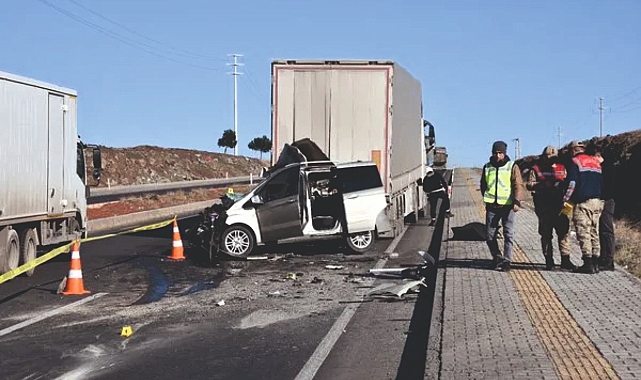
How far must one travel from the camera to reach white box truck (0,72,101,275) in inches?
549

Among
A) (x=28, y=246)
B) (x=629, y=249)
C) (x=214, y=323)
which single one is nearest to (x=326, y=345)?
(x=214, y=323)

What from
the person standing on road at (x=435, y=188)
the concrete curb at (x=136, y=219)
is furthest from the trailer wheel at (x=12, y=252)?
the person standing on road at (x=435, y=188)

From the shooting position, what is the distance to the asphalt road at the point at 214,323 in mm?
8328

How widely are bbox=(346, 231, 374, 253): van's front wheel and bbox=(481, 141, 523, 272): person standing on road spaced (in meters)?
5.12

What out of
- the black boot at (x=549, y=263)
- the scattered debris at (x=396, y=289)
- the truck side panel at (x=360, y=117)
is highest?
the truck side panel at (x=360, y=117)

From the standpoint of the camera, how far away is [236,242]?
17.7 meters

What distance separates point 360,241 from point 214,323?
802 centimetres

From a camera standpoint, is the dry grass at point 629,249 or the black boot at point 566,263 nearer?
the black boot at point 566,263

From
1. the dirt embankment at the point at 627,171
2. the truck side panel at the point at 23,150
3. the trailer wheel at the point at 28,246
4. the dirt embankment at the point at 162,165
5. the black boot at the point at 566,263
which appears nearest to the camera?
the black boot at the point at 566,263

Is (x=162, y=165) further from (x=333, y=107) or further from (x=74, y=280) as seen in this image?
(x=74, y=280)

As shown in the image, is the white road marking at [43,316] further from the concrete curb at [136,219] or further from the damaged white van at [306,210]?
the concrete curb at [136,219]

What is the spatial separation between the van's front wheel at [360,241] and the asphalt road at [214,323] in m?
0.92

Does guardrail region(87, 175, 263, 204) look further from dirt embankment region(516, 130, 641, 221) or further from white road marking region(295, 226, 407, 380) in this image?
white road marking region(295, 226, 407, 380)

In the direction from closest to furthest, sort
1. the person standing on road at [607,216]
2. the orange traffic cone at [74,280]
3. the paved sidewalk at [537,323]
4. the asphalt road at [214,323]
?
the paved sidewalk at [537,323] < the asphalt road at [214,323] < the person standing on road at [607,216] < the orange traffic cone at [74,280]
